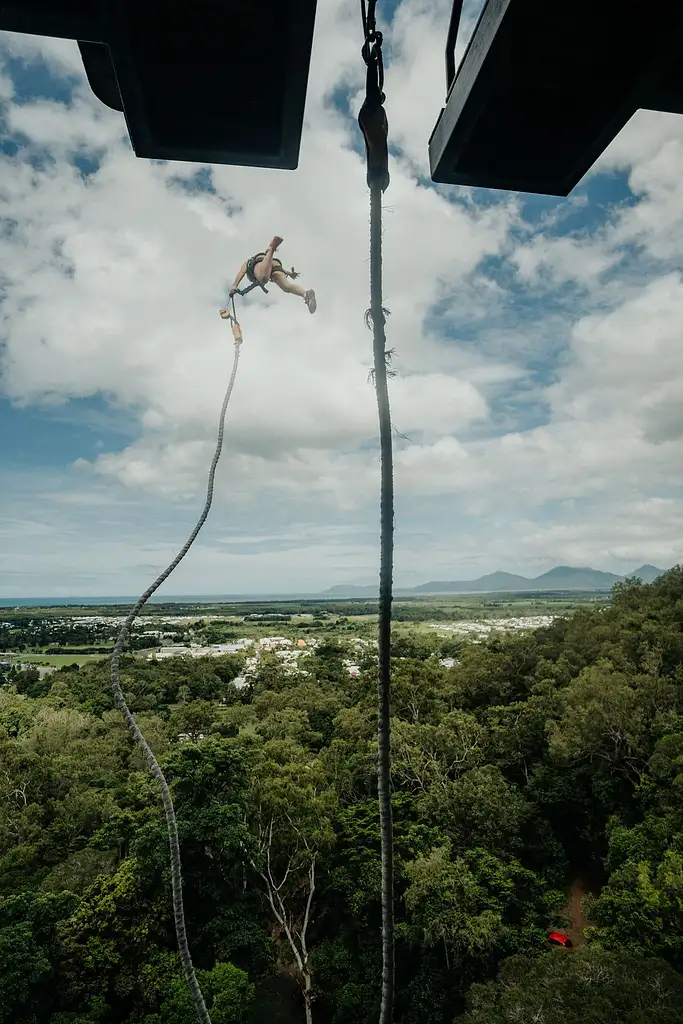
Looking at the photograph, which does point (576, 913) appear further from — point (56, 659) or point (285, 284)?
point (56, 659)

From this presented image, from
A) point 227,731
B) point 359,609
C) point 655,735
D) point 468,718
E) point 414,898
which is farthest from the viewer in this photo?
point 359,609

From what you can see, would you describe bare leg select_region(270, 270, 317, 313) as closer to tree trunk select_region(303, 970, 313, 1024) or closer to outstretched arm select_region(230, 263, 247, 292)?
outstretched arm select_region(230, 263, 247, 292)

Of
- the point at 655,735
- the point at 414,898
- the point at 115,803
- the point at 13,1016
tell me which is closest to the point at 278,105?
the point at 414,898

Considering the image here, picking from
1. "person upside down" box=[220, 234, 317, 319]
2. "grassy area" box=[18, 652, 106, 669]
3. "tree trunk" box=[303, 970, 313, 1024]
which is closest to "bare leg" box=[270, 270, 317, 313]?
"person upside down" box=[220, 234, 317, 319]

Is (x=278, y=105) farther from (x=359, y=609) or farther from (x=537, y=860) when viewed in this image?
(x=359, y=609)

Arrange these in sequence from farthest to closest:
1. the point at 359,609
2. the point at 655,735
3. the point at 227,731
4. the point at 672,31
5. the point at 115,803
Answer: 1. the point at 359,609
2. the point at 227,731
3. the point at 115,803
4. the point at 655,735
5. the point at 672,31

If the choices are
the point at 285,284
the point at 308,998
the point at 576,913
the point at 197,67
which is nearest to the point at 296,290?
the point at 285,284

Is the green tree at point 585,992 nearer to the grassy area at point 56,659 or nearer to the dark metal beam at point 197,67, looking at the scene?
the dark metal beam at point 197,67
